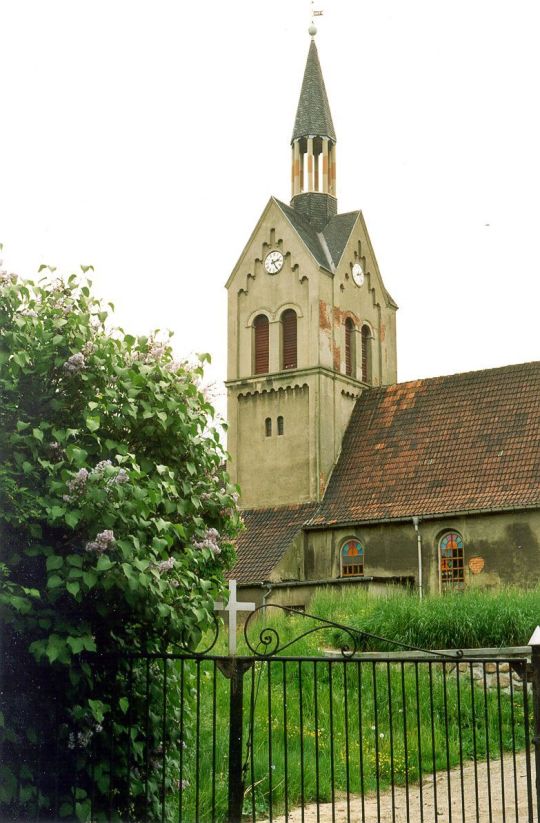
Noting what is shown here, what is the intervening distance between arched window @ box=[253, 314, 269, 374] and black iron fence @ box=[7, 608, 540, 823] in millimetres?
18632

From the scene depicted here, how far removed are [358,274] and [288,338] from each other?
13.3 ft

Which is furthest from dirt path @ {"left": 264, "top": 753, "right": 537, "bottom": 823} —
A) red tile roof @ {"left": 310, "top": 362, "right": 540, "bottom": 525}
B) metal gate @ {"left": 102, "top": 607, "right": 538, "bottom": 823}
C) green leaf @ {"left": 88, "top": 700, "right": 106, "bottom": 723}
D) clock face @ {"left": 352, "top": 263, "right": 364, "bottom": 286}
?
clock face @ {"left": 352, "top": 263, "right": 364, "bottom": 286}

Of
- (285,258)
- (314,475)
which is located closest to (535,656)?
(314,475)

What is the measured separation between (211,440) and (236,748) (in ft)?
9.22

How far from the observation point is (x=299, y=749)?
1405cm

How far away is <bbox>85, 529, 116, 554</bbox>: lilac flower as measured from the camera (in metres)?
7.52

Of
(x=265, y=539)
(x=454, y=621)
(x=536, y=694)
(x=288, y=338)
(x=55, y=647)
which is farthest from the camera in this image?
(x=288, y=338)

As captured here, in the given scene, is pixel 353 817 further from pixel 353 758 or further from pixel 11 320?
pixel 11 320

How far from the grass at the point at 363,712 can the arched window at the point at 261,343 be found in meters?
14.0

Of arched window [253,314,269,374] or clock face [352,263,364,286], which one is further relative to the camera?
clock face [352,263,364,286]

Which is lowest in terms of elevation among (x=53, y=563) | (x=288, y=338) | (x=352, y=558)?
(x=53, y=563)

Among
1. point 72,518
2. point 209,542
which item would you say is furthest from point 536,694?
point 72,518

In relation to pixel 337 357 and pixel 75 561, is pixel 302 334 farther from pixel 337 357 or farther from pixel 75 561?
pixel 75 561

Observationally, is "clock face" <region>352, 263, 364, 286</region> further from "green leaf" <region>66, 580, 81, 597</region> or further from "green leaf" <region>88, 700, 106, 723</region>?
"green leaf" <region>66, 580, 81, 597</region>
